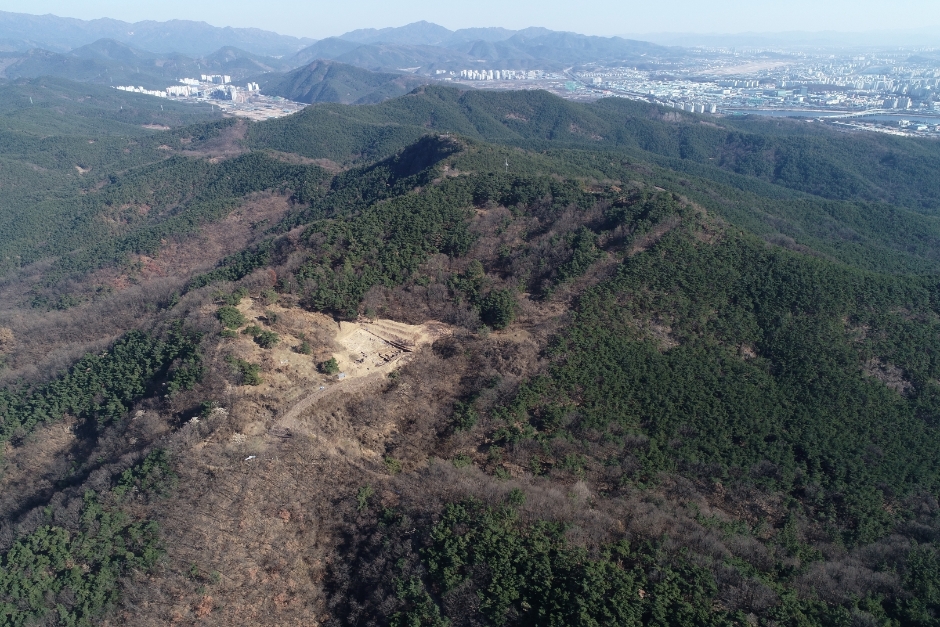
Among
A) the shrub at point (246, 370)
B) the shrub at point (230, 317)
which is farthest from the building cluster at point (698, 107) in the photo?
the shrub at point (246, 370)

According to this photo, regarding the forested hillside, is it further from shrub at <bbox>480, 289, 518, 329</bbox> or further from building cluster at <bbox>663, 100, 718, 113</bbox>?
building cluster at <bbox>663, 100, 718, 113</bbox>

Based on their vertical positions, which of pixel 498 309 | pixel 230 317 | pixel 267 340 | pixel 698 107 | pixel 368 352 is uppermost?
pixel 698 107

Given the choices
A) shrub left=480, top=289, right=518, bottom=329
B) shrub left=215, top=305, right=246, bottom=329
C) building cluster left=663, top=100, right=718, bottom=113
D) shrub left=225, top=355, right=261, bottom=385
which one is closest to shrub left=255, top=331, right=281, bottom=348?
shrub left=215, top=305, right=246, bottom=329

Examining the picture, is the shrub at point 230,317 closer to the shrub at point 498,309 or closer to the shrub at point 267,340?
the shrub at point 267,340

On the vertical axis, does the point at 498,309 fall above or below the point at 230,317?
below

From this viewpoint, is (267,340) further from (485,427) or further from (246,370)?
(485,427)

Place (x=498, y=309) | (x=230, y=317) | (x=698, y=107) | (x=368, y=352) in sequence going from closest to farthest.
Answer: (x=230, y=317), (x=368, y=352), (x=498, y=309), (x=698, y=107)

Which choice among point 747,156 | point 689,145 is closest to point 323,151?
point 689,145

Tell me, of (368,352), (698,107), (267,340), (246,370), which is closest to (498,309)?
(368,352)

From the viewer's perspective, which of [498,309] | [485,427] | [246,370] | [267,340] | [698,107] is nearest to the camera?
[485,427]

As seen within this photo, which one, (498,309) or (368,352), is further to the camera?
(498,309)
